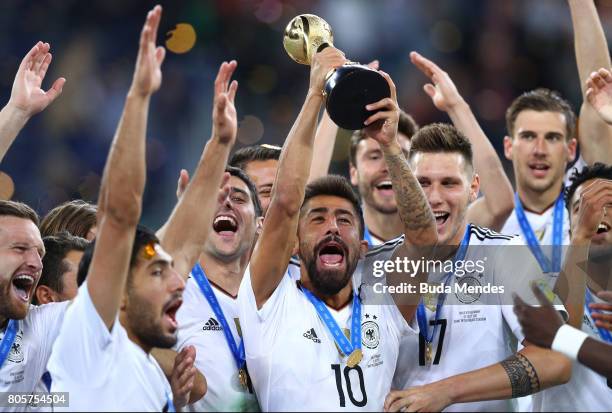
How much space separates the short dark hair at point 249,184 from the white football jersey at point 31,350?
43.4 inches

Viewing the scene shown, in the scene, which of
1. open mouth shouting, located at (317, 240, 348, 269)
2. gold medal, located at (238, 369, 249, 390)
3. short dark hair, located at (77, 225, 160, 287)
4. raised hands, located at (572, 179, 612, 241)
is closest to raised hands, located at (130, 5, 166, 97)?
short dark hair, located at (77, 225, 160, 287)

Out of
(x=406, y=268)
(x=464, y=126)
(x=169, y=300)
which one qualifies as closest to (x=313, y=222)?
(x=406, y=268)

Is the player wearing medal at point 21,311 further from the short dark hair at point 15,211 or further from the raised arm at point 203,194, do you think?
the raised arm at point 203,194

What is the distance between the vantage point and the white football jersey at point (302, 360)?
421 cm

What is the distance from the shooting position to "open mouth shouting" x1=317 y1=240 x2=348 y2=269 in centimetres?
442

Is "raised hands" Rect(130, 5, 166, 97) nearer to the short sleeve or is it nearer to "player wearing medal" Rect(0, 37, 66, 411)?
the short sleeve

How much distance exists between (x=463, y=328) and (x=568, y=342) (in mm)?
741

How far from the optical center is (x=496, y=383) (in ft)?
14.4

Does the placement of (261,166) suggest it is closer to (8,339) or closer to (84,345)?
(8,339)

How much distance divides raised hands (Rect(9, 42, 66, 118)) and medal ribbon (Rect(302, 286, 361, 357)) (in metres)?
1.74

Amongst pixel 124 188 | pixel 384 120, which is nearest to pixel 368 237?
pixel 384 120

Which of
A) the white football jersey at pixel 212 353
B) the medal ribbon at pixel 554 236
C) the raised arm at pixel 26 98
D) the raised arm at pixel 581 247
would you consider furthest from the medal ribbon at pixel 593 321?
the raised arm at pixel 26 98

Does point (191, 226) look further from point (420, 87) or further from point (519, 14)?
point (519, 14)

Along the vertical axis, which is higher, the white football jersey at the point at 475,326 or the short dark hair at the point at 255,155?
the short dark hair at the point at 255,155
